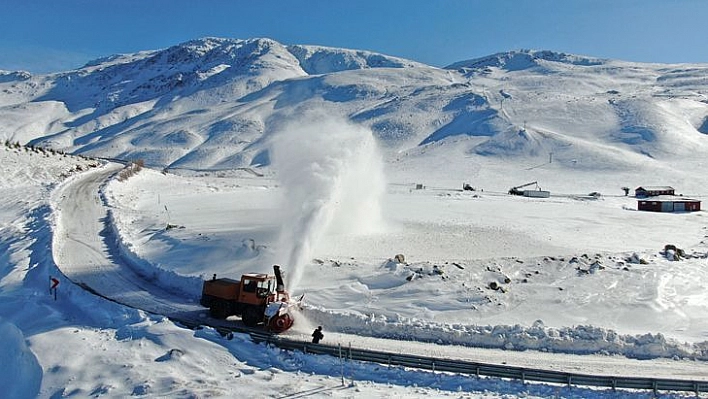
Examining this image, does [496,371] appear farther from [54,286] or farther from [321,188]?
[321,188]

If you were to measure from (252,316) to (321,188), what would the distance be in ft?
46.3

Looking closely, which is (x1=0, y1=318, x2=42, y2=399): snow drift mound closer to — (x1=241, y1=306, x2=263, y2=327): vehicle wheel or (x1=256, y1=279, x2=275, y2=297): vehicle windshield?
(x1=241, y1=306, x2=263, y2=327): vehicle wheel

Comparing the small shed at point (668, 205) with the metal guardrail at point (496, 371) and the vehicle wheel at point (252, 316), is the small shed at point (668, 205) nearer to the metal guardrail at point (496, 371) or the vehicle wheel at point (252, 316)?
the metal guardrail at point (496, 371)

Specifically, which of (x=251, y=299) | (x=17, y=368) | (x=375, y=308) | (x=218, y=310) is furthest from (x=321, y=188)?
(x=17, y=368)

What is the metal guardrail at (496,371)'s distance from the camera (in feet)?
55.6

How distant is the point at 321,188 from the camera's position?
35.9 m

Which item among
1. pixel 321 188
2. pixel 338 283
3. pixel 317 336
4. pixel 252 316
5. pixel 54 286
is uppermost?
pixel 321 188

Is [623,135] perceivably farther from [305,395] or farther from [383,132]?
[305,395]

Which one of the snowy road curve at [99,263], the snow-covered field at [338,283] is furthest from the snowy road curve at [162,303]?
the snow-covered field at [338,283]

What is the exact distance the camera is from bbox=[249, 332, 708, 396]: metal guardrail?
16.9 m

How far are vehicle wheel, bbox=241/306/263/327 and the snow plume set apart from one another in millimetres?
3536

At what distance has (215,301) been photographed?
23719 millimetres

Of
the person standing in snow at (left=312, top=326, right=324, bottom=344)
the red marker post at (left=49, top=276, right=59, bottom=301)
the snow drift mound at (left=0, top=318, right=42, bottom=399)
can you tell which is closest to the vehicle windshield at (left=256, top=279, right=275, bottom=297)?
the person standing in snow at (left=312, top=326, right=324, bottom=344)

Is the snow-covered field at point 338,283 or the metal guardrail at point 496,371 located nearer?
the metal guardrail at point 496,371
